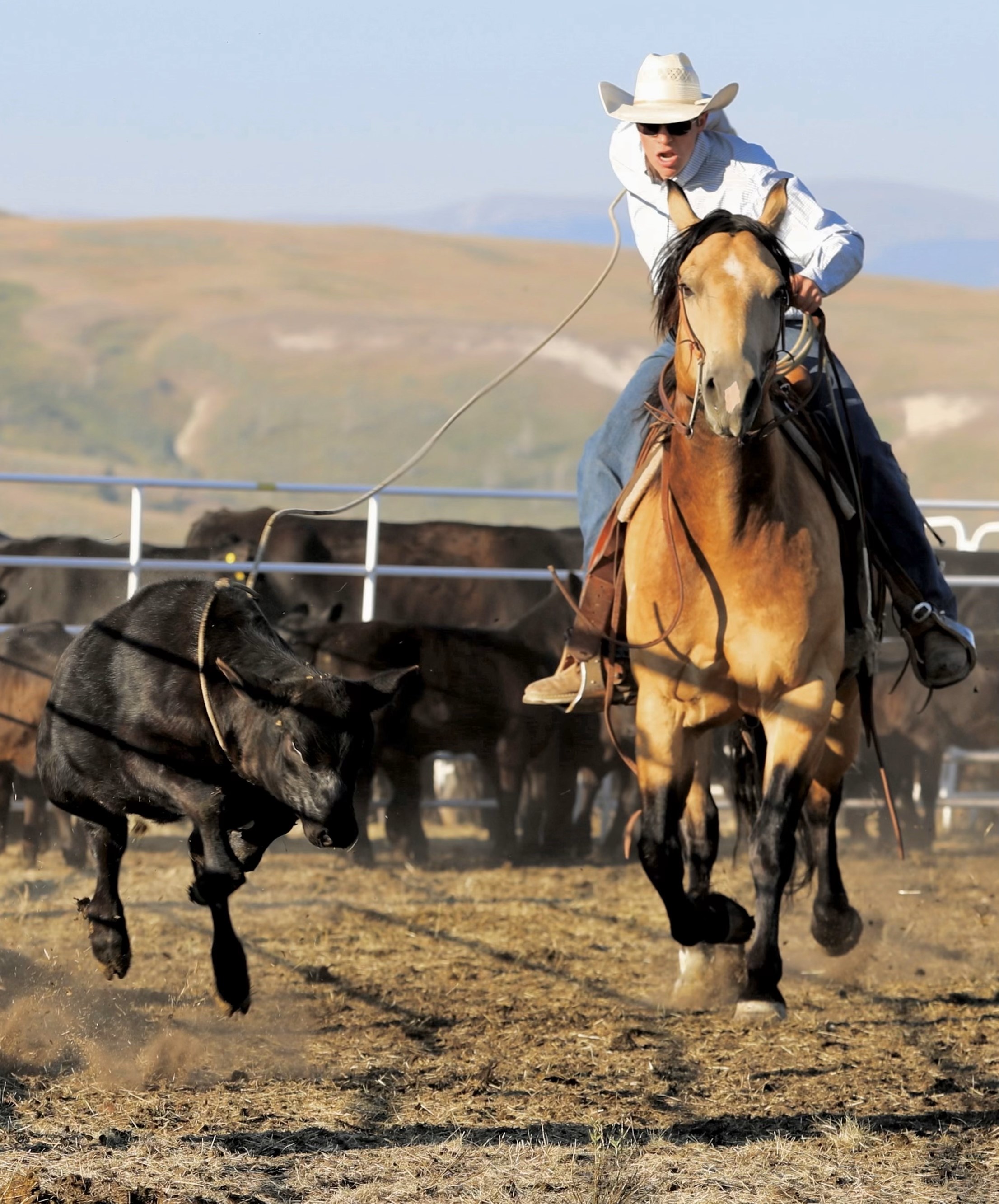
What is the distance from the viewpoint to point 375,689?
4.93 meters

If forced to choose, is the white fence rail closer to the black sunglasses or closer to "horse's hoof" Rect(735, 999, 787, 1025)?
the black sunglasses

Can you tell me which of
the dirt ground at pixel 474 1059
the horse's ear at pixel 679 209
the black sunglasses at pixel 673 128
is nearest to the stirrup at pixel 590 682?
the dirt ground at pixel 474 1059

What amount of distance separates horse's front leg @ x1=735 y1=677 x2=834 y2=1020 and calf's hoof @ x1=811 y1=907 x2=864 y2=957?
101 cm

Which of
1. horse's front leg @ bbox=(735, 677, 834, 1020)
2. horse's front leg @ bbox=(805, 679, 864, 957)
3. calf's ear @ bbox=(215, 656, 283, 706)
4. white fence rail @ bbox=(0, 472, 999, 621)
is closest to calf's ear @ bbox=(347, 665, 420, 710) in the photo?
calf's ear @ bbox=(215, 656, 283, 706)

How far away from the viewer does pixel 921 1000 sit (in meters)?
6.93

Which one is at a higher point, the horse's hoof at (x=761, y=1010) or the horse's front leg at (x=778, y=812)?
the horse's front leg at (x=778, y=812)

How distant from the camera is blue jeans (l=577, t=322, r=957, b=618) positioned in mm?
5789

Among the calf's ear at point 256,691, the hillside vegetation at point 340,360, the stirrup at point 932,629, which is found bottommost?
the calf's ear at point 256,691

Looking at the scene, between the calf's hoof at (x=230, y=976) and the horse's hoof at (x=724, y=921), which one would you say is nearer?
the calf's hoof at (x=230, y=976)

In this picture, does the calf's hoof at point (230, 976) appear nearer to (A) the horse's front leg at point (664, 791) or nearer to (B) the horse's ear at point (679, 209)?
(A) the horse's front leg at point (664, 791)

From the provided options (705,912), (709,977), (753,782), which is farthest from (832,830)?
(705,912)

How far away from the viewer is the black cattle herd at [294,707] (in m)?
4.97

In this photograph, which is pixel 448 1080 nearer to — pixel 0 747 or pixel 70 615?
pixel 0 747

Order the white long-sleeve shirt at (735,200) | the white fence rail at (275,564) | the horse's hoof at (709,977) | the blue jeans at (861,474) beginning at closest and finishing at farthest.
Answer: the white long-sleeve shirt at (735,200)
the blue jeans at (861,474)
the horse's hoof at (709,977)
the white fence rail at (275,564)
